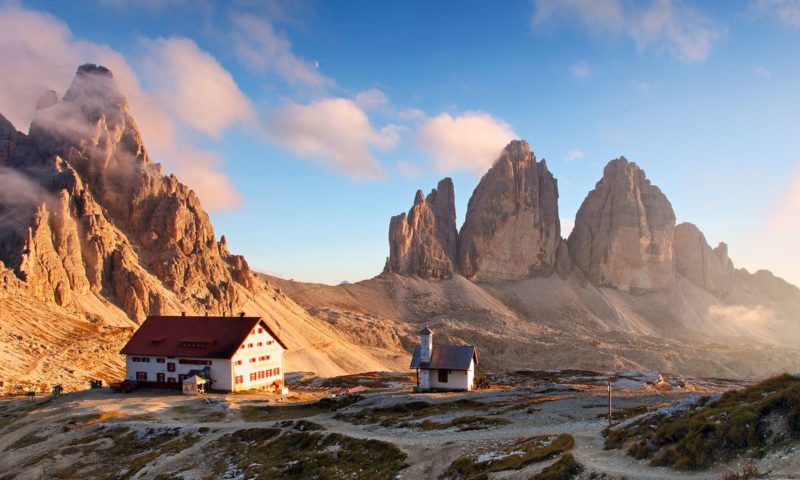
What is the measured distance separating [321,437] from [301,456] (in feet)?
13.7

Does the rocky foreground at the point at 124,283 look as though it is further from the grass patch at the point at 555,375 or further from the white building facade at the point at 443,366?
the white building facade at the point at 443,366

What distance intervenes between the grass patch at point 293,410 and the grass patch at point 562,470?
32.6 meters

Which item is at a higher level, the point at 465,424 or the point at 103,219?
the point at 103,219

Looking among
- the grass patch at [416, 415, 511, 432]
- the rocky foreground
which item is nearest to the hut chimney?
the grass patch at [416, 415, 511, 432]

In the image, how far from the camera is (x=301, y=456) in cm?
3634

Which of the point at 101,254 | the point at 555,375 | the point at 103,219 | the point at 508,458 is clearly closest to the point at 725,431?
the point at 508,458

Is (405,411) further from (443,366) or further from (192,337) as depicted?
(192,337)

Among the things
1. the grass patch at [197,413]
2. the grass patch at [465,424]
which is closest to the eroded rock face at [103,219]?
the grass patch at [197,413]

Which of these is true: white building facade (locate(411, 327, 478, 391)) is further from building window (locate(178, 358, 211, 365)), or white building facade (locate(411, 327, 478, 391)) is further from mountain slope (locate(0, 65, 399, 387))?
mountain slope (locate(0, 65, 399, 387))

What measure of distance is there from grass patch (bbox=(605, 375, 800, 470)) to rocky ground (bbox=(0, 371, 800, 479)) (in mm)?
702

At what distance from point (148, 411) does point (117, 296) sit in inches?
2757

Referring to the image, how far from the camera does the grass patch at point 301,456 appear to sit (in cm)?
3219

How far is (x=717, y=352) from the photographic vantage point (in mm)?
165250

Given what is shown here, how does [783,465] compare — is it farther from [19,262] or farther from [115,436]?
[19,262]
